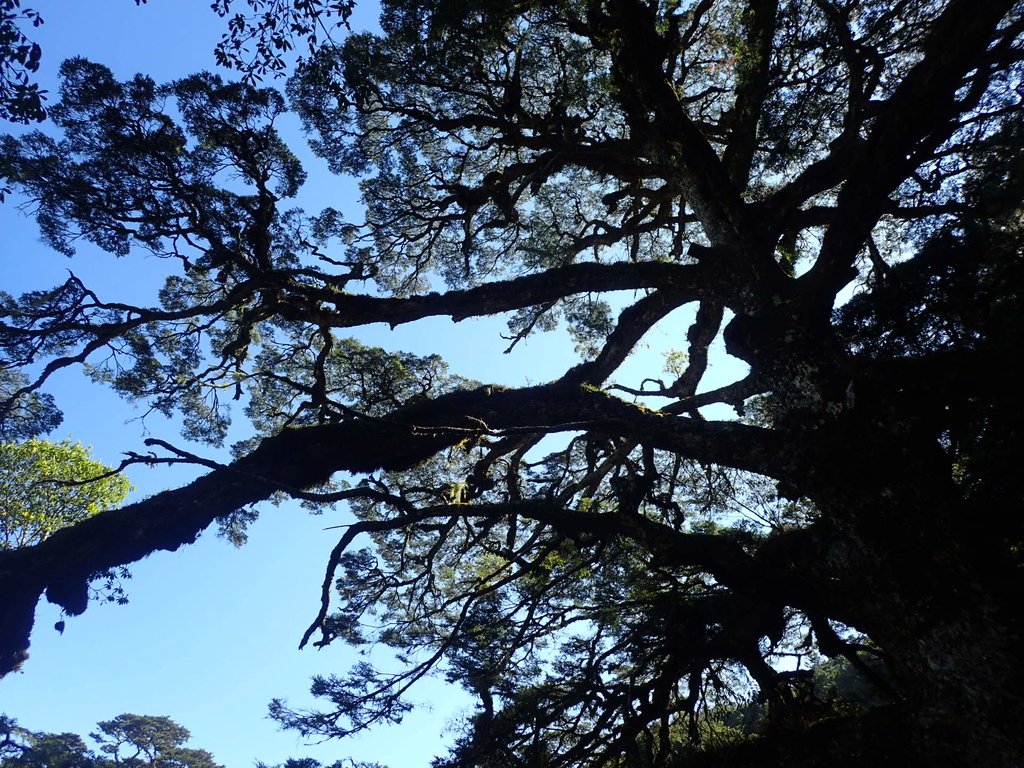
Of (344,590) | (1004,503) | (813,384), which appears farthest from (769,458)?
(344,590)

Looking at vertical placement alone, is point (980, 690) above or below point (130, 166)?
below

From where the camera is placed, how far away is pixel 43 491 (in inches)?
492

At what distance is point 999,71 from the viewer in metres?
4.48

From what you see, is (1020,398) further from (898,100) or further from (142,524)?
(142,524)

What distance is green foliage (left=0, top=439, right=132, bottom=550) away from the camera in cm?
1216

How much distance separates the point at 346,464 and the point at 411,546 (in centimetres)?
241

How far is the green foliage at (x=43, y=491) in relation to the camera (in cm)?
1216

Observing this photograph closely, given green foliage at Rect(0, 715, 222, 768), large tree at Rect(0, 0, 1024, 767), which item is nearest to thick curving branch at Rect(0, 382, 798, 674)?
large tree at Rect(0, 0, 1024, 767)

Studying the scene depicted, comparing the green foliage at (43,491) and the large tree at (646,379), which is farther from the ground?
the green foliage at (43,491)

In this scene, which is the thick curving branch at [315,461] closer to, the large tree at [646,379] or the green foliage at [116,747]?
the large tree at [646,379]

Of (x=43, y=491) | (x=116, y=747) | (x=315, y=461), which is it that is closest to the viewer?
(x=315, y=461)

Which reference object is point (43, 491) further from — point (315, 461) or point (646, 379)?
point (646, 379)

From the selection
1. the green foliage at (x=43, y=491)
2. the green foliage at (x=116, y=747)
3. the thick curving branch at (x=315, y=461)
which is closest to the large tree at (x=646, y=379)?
the thick curving branch at (x=315, y=461)

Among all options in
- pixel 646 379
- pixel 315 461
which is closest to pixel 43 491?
pixel 315 461
